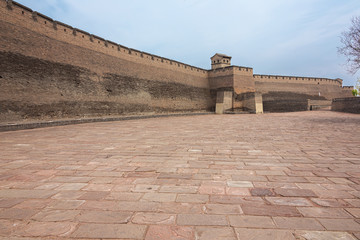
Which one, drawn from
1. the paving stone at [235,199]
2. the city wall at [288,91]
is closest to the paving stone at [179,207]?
the paving stone at [235,199]

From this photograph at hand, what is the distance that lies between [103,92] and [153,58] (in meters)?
6.90

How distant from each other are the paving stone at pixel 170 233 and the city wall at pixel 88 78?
11.1 meters

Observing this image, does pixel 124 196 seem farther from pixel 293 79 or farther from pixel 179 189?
pixel 293 79

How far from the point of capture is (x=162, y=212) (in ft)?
5.83

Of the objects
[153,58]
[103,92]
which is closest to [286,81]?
[153,58]

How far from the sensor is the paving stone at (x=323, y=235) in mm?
1405

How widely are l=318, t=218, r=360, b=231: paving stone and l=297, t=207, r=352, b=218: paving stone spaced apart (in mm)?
68

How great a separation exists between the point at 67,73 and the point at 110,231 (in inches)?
522

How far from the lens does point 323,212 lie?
176 cm

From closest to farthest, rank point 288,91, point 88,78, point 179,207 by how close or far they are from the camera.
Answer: point 179,207 < point 88,78 < point 288,91

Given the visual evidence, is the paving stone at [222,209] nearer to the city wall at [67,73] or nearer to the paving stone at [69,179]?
the paving stone at [69,179]

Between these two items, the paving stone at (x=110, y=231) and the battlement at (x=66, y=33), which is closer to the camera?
the paving stone at (x=110, y=231)

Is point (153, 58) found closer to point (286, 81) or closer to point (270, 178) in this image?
point (270, 178)

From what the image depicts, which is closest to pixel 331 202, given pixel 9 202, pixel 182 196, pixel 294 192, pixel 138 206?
pixel 294 192
